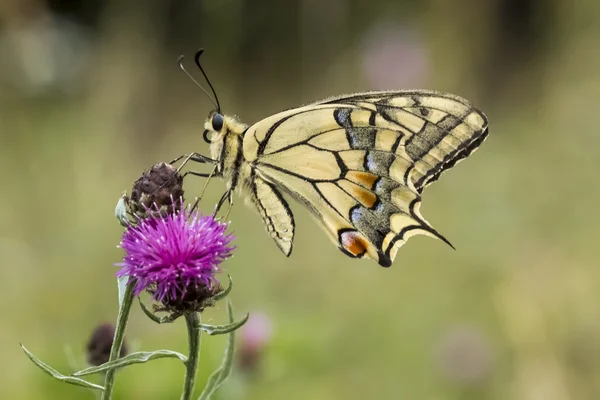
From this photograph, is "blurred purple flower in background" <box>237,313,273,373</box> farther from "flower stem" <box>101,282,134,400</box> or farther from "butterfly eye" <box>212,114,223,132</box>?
"flower stem" <box>101,282,134,400</box>

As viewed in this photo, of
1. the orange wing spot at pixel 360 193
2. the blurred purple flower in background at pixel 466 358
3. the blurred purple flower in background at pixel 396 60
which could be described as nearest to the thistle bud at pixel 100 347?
the orange wing spot at pixel 360 193

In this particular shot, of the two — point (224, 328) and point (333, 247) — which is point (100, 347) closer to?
point (224, 328)

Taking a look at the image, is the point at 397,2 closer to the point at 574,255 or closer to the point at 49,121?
the point at 49,121

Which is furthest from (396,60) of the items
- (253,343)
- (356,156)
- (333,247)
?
(356,156)

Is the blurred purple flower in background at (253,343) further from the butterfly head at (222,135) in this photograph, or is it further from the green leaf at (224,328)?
the green leaf at (224,328)

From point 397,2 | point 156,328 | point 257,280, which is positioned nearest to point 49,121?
point 257,280

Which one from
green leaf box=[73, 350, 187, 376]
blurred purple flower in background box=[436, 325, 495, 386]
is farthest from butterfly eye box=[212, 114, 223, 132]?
blurred purple flower in background box=[436, 325, 495, 386]
